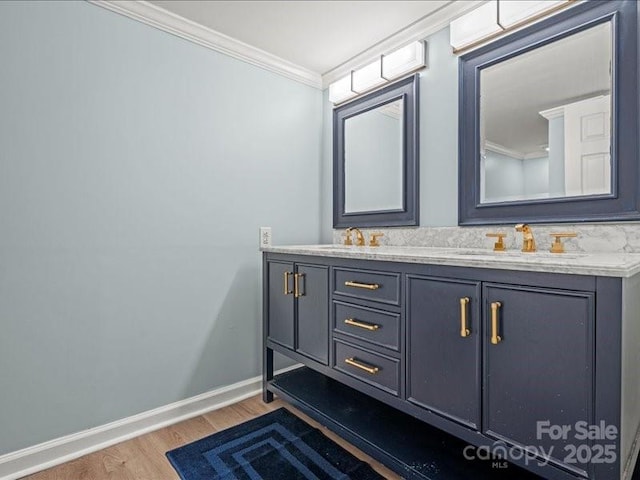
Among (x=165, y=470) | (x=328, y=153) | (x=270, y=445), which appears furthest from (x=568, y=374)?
(x=328, y=153)

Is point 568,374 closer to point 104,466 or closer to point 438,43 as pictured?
point 438,43

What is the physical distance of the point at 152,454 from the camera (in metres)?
1.59

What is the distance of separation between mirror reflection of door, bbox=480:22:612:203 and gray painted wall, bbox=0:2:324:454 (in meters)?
1.24

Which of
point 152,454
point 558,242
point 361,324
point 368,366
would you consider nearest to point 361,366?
point 368,366

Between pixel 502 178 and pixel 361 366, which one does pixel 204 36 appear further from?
pixel 361 366

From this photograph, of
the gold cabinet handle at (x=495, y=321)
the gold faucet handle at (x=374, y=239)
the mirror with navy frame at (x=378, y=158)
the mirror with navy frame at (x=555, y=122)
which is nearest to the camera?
the gold cabinet handle at (x=495, y=321)

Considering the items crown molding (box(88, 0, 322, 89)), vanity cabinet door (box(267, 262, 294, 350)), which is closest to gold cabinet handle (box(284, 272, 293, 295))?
vanity cabinet door (box(267, 262, 294, 350))

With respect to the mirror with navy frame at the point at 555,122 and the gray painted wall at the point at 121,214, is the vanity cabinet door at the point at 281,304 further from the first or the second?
the mirror with navy frame at the point at 555,122

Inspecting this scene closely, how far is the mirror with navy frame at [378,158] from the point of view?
77.9 inches

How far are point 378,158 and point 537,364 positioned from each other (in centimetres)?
147

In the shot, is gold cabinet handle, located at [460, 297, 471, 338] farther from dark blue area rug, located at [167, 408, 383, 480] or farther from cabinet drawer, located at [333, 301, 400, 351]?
dark blue area rug, located at [167, 408, 383, 480]

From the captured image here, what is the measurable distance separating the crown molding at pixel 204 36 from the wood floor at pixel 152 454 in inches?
78.7

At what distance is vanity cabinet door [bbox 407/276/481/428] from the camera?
1.13 meters

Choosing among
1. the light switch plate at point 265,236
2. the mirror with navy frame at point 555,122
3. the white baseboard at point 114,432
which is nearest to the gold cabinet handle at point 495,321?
the mirror with navy frame at point 555,122
